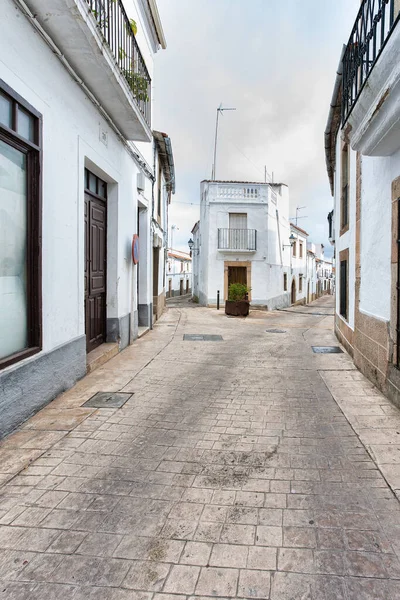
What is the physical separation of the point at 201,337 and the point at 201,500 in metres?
6.41

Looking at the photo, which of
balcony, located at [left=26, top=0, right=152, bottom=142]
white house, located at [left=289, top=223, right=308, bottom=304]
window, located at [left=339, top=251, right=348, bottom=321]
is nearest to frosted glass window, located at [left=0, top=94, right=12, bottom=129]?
balcony, located at [left=26, top=0, right=152, bottom=142]

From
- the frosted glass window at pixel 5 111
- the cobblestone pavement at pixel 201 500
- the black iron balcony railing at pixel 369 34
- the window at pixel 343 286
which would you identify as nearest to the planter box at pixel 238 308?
the window at pixel 343 286

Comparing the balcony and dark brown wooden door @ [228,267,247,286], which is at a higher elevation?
the balcony

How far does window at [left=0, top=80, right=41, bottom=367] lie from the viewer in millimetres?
3445

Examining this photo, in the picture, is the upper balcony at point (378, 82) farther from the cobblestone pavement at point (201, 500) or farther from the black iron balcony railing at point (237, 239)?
the black iron balcony railing at point (237, 239)

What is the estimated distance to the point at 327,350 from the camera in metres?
7.45

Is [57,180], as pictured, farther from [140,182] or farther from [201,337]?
[201,337]

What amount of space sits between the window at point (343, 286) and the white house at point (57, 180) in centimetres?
459

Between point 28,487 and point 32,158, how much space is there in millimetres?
3040

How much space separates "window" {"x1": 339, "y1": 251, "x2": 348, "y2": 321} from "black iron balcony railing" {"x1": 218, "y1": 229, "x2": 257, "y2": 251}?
1149 cm

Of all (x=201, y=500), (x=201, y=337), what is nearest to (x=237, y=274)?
(x=201, y=337)

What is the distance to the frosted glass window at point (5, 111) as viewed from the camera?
10.9 feet

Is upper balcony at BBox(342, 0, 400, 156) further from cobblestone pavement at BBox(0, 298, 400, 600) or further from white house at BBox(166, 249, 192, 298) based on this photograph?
white house at BBox(166, 249, 192, 298)

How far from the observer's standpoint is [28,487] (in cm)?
256
